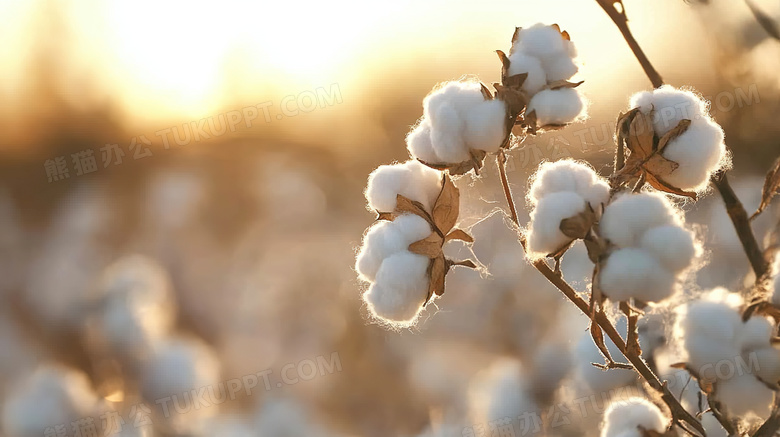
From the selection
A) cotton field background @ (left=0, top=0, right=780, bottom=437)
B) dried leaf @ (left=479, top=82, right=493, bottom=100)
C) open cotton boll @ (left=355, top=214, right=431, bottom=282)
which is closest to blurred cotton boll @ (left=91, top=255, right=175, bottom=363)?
cotton field background @ (left=0, top=0, right=780, bottom=437)

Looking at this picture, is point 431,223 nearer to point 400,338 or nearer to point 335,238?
point 400,338

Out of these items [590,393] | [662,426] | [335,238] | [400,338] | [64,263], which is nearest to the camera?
[662,426]

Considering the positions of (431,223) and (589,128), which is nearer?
(431,223)

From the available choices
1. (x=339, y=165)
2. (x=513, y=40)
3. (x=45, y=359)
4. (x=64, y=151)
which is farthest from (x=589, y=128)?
(x=64, y=151)

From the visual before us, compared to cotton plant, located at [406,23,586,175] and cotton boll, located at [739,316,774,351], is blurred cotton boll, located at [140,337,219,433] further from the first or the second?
cotton boll, located at [739,316,774,351]

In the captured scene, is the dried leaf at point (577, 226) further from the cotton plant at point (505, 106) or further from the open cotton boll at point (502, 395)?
the open cotton boll at point (502, 395)

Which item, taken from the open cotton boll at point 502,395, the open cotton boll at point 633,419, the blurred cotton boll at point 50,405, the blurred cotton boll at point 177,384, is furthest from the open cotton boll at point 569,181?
the blurred cotton boll at point 50,405

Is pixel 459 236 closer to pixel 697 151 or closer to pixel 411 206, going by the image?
pixel 411 206
